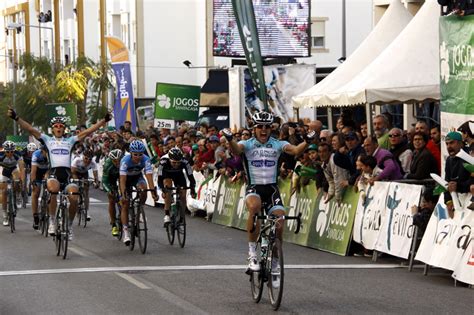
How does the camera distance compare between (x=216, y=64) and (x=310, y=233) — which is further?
(x=216, y=64)

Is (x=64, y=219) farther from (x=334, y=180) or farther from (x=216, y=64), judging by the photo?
(x=216, y=64)

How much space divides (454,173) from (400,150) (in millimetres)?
3648

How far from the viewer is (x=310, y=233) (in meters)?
19.8

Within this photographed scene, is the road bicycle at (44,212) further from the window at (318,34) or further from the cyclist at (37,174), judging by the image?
the window at (318,34)

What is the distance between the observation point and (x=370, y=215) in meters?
17.7

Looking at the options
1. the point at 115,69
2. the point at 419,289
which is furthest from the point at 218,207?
the point at 115,69

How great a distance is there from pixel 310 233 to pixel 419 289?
5777mm

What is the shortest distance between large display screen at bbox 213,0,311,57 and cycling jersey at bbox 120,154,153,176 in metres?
16.7

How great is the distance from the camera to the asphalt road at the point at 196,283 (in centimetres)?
1265

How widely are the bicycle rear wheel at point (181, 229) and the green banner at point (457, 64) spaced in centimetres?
476

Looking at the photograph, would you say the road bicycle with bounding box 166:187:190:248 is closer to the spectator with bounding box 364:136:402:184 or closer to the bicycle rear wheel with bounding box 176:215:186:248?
the bicycle rear wheel with bounding box 176:215:186:248

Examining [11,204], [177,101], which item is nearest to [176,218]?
[11,204]

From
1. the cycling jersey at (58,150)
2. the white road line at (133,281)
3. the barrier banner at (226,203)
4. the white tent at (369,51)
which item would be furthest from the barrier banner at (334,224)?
the white tent at (369,51)

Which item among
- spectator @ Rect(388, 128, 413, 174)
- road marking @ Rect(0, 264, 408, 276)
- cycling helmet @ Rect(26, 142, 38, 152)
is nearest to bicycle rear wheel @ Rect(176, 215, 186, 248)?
road marking @ Rect(0, 264, 408, 276)
